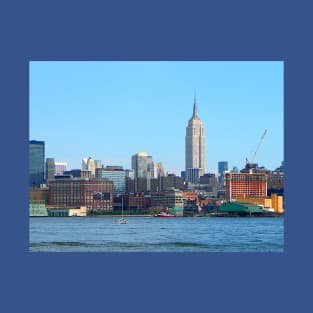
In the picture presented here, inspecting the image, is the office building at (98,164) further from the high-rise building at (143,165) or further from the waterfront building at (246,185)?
the waterfront building at (246,185)

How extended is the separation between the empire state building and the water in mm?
1509

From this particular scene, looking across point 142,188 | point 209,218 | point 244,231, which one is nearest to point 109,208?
point 142,188

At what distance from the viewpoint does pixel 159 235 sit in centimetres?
2155

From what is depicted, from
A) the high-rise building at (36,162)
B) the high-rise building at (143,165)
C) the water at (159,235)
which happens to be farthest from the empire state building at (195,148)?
the high-rise building at (36,162)

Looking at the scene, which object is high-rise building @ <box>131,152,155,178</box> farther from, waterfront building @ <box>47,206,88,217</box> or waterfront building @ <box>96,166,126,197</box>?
waterfront building @ <box>47,206,88,217</box>

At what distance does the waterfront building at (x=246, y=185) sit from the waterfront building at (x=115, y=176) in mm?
3467

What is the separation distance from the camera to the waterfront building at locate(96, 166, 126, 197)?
2797 cm

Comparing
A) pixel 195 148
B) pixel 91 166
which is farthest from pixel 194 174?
pixel 195 148

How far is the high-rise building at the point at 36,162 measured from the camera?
73.4ft

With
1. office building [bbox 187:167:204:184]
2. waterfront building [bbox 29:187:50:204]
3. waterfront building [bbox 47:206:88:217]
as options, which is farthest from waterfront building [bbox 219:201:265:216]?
waterfront building [bbox 29:187:50:204]

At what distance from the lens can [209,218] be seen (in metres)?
30.9

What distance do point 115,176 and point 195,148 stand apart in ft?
22.8

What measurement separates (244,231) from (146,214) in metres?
7.20

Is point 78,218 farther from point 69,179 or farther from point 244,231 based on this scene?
point 244,231
